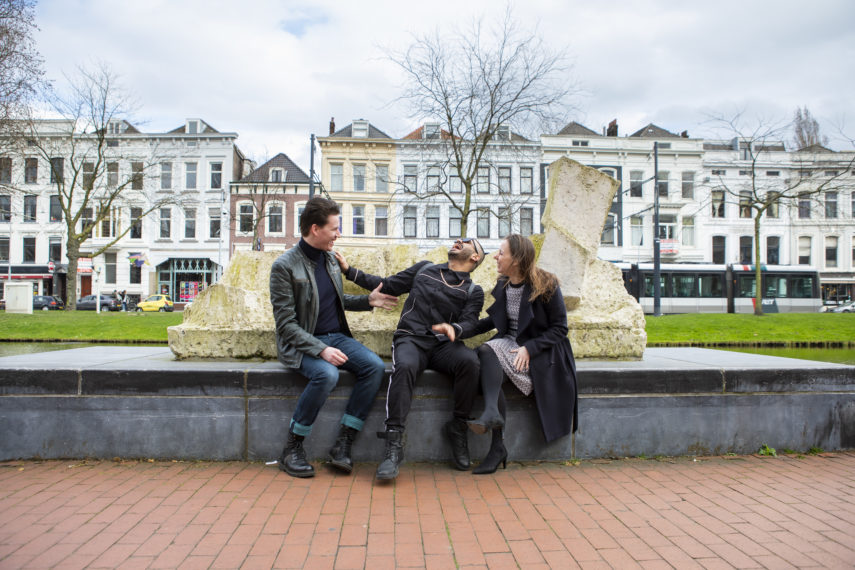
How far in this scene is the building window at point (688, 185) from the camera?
3666cm

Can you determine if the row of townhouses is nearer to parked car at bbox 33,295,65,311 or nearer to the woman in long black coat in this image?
parked car at bbox 33,295,65,311

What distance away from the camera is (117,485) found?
3.04 meters

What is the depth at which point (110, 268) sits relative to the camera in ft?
121

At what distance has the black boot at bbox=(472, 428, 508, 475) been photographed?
3343mm

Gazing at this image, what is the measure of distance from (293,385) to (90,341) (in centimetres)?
1347

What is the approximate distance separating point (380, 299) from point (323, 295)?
18.6 inches

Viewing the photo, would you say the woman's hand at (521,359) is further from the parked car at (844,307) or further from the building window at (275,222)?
the parked car at (844,307)

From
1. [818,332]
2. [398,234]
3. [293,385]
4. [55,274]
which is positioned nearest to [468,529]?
[293,385]

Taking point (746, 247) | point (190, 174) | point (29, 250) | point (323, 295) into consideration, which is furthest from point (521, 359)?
point (29, 250)

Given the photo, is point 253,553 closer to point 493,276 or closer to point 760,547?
point 760,547

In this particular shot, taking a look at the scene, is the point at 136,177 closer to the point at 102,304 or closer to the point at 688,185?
the point at 102,304

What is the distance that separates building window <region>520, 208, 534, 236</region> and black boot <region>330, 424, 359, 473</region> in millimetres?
33520

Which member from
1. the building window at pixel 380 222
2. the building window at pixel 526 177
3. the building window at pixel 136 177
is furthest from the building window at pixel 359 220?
the building window at pixel 136 177

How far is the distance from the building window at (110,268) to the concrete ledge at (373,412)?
38.4m
